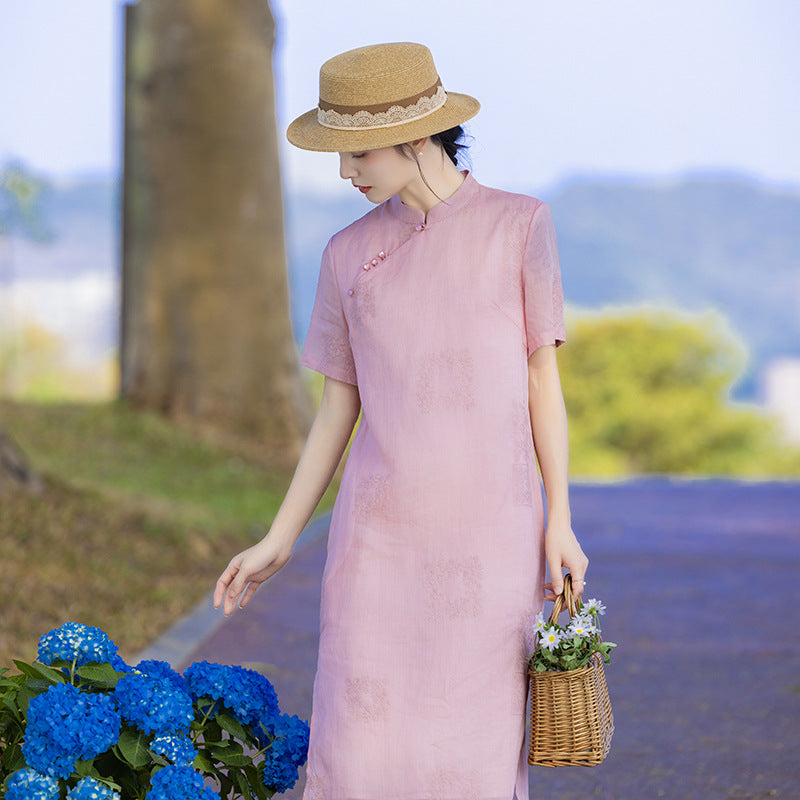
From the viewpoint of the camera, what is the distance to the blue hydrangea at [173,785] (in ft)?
7.80

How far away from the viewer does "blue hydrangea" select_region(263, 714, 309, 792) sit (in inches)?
106

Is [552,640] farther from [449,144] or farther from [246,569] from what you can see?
[449,144]

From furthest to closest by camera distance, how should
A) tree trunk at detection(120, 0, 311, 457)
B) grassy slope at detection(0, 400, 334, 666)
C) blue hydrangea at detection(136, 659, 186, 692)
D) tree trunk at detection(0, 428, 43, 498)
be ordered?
1. tree trunk at detection(120, 0, 311, 457)
2. tree trunk at detection(0, 428, 43, 498)
3. grassy slope at detection(0, 400, 334, 666)
4. blue hydrangea at detection(136, 659, 186, 692)

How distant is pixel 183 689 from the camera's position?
2660mm

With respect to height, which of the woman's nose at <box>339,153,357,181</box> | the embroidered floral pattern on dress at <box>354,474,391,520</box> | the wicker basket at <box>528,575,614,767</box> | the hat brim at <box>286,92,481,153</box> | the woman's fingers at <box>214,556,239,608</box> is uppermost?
the hat brim at <box>286,92,481,153</box>

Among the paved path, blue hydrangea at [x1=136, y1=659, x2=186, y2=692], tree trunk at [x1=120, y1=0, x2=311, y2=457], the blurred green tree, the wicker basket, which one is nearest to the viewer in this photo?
the wicker basket

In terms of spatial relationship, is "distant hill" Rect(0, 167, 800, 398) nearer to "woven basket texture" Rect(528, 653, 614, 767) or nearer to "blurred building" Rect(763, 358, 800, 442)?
"blurred building" Rect(763, 358, 800, 442)

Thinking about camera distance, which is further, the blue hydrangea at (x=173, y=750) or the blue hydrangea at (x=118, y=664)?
the blue hydrangea at (x=118, y=664)

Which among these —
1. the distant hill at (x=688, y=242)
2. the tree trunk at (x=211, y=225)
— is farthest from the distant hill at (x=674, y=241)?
the tree trunk at (x=211, y=225)

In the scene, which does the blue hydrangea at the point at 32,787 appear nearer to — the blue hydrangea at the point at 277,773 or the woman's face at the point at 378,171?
the blue hydrangea at the point at 277,773

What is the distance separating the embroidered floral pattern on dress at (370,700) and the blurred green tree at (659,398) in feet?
62.4

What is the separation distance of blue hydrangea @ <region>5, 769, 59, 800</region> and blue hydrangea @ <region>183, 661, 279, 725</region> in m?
0.37

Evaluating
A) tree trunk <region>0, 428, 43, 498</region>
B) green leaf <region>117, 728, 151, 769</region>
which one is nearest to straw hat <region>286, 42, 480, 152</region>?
green leaf <region>117, 728, 151, 769</region>

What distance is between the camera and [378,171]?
2.50 meters
